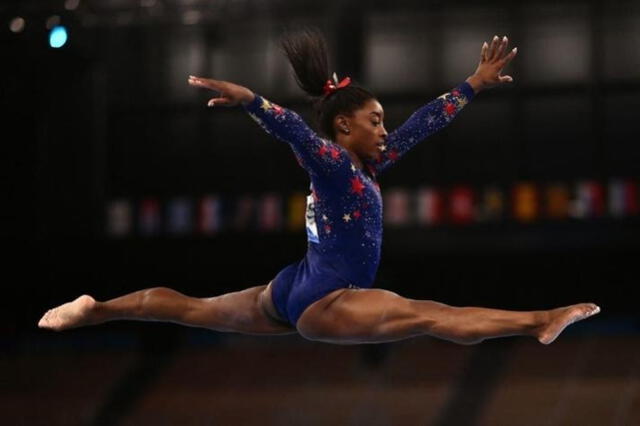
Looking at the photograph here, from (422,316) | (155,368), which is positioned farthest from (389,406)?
(422,316)

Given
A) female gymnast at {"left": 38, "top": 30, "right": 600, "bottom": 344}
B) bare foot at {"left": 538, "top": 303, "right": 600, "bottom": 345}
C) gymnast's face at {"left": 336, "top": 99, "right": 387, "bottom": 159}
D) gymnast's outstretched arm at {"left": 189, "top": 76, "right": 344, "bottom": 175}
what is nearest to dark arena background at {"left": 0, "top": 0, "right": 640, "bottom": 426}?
female gymnast at {"left": 38, "top": 30, "right": 600, "bottom": 344}

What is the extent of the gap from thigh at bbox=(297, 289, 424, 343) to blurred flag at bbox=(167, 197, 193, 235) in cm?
616

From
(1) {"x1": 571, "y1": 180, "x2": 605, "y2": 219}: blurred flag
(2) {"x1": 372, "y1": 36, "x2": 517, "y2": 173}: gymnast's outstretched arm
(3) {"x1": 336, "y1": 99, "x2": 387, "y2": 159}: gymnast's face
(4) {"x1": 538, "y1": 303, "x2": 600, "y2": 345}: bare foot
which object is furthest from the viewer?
(1) {"x1": 571, "y1": 180, "x2": 605, "y2": 219}: blurred flag

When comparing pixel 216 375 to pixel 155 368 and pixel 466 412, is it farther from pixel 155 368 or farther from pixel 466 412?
pixel 466 412

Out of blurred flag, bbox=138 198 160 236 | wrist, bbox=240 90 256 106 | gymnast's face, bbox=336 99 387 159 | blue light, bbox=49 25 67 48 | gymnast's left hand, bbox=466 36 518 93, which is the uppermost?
blue light, bbox=49 25 67 48

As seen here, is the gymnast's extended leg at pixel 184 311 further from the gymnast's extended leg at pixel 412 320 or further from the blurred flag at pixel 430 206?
the blurred flag at pixel 430 206

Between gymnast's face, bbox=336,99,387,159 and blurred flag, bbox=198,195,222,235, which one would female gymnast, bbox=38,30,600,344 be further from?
blurred flag, bbox=198,195,222,235

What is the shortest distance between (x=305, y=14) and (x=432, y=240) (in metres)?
2.56

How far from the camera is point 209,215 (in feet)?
32.5

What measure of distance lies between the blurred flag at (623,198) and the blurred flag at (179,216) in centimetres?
391

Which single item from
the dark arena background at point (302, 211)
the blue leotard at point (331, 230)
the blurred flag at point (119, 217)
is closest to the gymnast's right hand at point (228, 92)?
the blue leotard at point (331, 230)

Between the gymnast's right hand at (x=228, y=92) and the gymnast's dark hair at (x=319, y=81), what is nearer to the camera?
the gymnast's right hand at (x=228, y=92)

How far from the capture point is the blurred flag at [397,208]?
9.50 m

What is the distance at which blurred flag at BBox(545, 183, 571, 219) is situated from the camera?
366 inches
